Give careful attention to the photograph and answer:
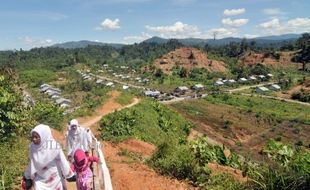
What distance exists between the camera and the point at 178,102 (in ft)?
204

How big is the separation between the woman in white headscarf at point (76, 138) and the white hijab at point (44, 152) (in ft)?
11.4

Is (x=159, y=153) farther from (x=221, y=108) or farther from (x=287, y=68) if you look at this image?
(x=287, y=68)

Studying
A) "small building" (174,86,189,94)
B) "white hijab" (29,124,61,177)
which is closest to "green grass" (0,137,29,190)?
"white hijab" (29,124,61,177)

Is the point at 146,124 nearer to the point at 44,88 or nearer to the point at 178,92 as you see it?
the point at 178,92

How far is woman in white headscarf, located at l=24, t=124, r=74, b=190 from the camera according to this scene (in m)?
5.70

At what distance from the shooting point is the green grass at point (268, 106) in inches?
2202

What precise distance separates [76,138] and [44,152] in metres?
3.68

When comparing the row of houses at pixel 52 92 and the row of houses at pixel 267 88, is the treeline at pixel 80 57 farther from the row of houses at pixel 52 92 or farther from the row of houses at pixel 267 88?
the row of houses at pixel 267 88

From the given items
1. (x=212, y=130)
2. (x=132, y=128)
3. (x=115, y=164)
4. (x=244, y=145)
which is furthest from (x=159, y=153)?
(x=212, y=130)

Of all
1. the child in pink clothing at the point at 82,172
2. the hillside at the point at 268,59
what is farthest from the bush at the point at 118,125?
the hillside at the point at 268,59

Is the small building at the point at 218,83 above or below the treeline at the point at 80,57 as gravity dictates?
below

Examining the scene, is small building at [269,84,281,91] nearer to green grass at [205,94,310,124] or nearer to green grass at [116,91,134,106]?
green grass at [205,94,310,124]

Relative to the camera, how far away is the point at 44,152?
5.77 meters

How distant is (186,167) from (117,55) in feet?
515
